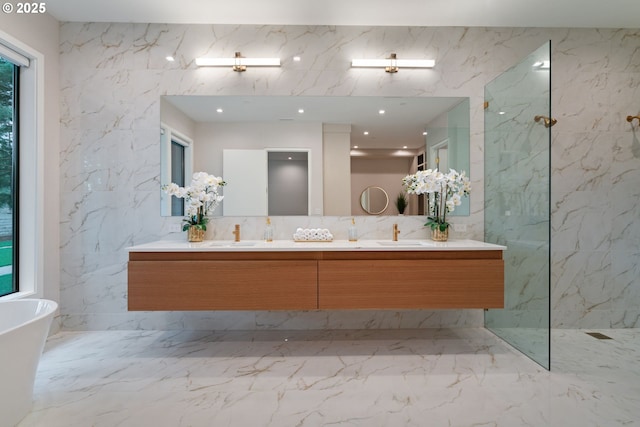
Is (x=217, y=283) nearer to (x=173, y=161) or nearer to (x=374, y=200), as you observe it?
(x=173, y=161)

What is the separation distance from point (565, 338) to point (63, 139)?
472 cm

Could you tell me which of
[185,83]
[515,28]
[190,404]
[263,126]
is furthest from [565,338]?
[185,83]

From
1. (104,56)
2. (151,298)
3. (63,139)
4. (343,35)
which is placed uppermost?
(343,35)

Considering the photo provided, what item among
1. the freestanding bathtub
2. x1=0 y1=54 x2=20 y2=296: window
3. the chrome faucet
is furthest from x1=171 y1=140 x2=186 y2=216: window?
the chrome faucet

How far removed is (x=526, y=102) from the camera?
2.42m

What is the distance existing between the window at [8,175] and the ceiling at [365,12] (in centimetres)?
71

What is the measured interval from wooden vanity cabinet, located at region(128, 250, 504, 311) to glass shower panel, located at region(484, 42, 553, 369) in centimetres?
21

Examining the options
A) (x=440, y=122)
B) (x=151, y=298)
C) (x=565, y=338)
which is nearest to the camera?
(x=151, y=298)

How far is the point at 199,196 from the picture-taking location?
2898 millimetres

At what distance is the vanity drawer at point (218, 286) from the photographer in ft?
7.90

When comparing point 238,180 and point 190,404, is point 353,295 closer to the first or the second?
point 190,404

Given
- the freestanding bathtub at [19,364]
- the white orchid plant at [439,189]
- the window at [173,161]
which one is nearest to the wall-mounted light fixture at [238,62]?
the window at [173,161]

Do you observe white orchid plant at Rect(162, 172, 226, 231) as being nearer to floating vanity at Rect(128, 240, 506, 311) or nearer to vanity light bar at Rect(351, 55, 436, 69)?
floating vanity at Rect(128, 240, 506, 311)

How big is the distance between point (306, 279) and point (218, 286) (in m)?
0.63
